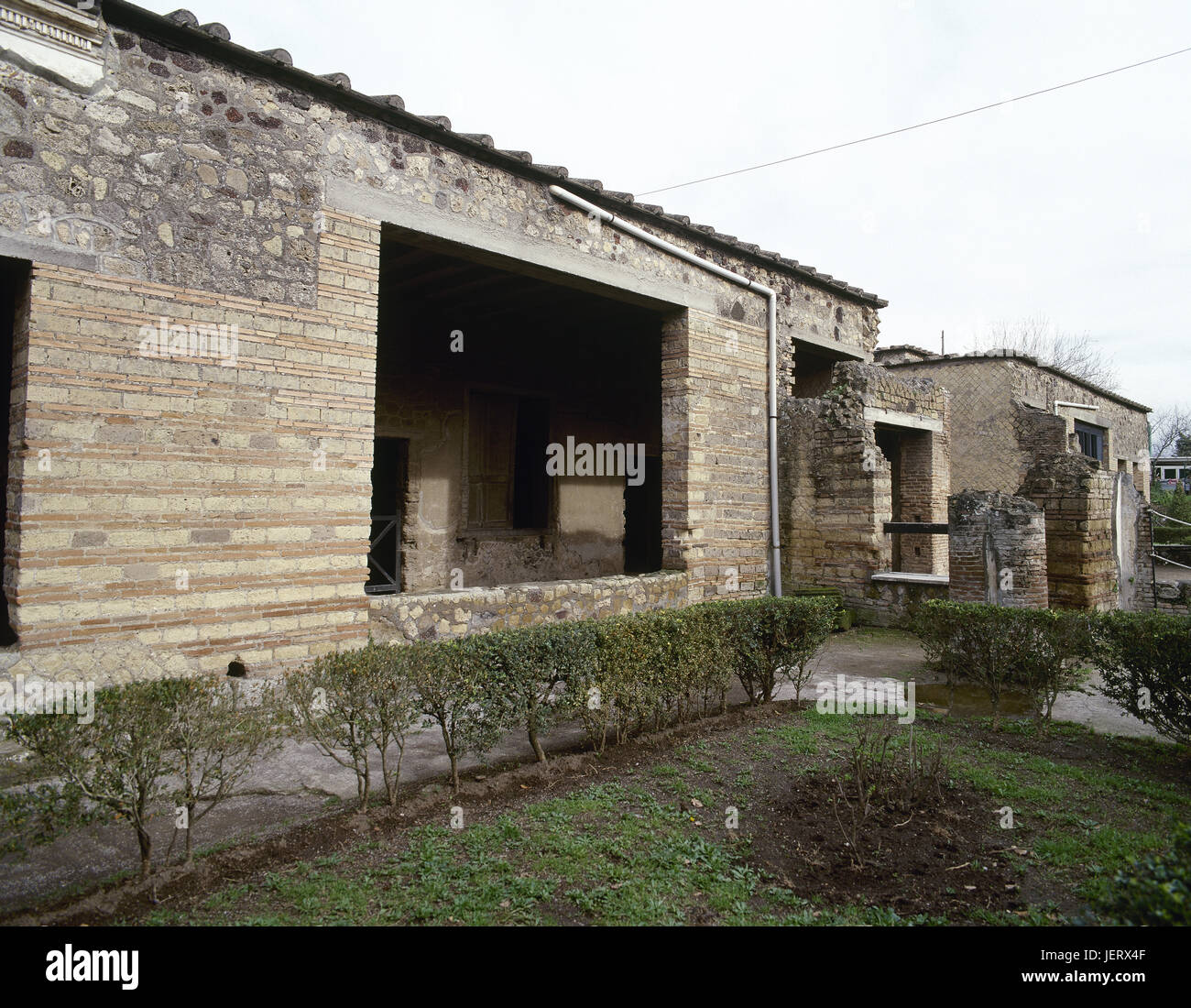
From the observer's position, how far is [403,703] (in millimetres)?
3990

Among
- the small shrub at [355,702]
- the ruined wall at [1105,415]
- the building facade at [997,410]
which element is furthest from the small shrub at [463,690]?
the ruined wall at [1105,415]

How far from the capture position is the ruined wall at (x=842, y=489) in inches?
404

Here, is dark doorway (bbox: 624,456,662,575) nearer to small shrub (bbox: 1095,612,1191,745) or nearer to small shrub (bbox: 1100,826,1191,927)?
small shrub (bbox: 1095,612,1191,745)

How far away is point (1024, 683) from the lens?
19.9ft

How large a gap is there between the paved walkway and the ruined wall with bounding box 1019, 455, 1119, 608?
90.9 inches

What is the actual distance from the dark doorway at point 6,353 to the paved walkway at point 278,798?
3.35 feet

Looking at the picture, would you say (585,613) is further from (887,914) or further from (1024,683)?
(887,914)

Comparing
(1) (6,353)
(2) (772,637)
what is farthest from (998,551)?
(1) (6,353)

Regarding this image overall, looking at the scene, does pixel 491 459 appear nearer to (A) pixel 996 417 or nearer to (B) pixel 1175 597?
(B) pixel 1175 597

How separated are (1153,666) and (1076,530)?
397cm

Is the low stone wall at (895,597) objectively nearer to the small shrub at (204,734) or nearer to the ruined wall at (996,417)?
the ruined wall at (996,417)

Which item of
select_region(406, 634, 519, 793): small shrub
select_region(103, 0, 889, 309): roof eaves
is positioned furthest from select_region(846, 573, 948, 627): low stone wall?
select_region(406, 634, 519, 793): small shrub

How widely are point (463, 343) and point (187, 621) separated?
21.4 feet
